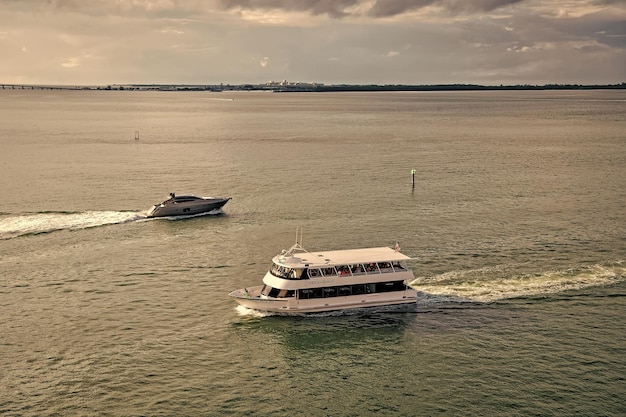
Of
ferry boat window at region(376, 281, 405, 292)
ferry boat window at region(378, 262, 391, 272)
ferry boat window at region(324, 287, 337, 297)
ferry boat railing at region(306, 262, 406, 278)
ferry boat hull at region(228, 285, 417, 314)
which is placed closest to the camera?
ferry boat hull at region(228, 285, 417, 314)

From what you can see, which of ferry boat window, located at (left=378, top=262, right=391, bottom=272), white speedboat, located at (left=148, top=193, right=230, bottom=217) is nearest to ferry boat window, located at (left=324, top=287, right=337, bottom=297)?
ferry boat window, located at (left=378, top=262, right=391, bottom=272)

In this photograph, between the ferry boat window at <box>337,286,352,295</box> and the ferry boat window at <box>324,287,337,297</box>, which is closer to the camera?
the ferry boat window at <box>324,287,337,297</box>

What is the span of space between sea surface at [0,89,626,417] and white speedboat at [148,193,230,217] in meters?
1.65

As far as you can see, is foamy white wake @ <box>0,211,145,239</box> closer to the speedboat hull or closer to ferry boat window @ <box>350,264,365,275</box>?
the speedboat hull

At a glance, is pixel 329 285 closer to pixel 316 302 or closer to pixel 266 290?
pixel 316 302

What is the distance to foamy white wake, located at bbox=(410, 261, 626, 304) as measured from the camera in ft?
199

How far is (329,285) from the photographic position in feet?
188

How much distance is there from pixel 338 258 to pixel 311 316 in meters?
6.17

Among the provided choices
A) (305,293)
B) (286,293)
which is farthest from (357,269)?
(286,293)

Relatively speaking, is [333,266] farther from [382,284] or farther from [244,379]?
[244,379]

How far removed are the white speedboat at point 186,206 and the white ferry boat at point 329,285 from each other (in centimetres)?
3491

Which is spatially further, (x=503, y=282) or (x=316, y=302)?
(x=503, y=282)

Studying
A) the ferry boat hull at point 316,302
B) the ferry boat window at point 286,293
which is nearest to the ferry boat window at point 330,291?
the ferry boat hull at point 316,302

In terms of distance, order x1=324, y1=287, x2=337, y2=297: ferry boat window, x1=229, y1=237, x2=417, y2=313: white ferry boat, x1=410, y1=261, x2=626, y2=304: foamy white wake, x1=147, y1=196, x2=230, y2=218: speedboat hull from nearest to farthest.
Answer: x1=229, y1=237, x2=417, y2=313: white ferry boat → x1=324, y1=287, x2=337, y2=297: ferry boat window → x1=410, y1=261, x2=626, y2=304: foamy white wake → x1=147, y1=196, x2=230, y2=218: speedboat hull
